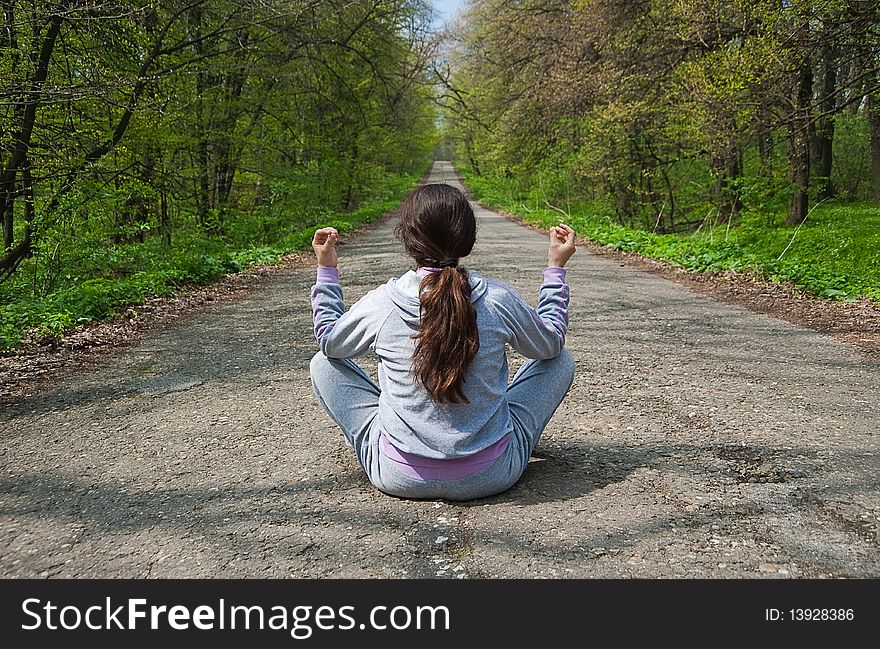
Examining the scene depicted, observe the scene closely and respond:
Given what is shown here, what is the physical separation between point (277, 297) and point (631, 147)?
10.5m

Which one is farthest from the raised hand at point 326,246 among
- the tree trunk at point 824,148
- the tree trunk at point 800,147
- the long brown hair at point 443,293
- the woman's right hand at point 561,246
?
the tree trunk at point 824,148

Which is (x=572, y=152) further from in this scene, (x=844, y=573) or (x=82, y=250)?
(x=844, y=573)

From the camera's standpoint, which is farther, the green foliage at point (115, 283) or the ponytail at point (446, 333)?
the green foliage at point (115, 283)

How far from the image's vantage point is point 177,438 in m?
3.74

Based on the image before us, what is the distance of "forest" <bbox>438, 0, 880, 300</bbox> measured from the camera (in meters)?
9.35

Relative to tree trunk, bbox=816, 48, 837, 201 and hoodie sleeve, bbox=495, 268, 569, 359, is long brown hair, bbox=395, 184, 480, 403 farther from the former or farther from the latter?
tree trunk, bbox=816, 48, 837, 201

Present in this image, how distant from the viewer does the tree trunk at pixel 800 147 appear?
1002 centimetres

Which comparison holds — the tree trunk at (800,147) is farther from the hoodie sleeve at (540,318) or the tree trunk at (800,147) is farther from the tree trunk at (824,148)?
the hoodie sleeve at (540,318)

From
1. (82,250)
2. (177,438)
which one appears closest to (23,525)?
(177,438)

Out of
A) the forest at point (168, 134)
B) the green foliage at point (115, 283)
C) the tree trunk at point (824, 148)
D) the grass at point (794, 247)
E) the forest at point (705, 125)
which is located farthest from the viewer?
the tree trunk at point (824, 148)

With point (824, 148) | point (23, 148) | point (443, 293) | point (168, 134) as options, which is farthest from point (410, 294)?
point (824, 148)

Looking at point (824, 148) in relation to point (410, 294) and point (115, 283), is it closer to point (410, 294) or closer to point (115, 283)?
point (115, 283)

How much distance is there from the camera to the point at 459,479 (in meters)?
2.72

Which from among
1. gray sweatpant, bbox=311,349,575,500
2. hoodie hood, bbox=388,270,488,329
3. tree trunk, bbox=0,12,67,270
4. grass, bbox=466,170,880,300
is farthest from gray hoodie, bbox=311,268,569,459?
grass, bbox=466,170,880,300
